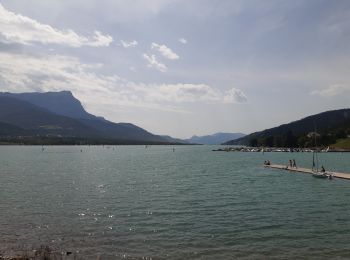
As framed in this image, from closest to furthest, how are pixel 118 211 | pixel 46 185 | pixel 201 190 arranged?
1. pixel 118 211
2. pixel 201 190
3. pixel 46 185

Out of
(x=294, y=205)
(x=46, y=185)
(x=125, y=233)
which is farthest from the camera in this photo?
(x=46, y=185)

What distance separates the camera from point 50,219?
131ft

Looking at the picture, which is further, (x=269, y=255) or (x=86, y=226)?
(x=86, y=226)

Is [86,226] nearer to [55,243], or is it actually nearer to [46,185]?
[55,243]

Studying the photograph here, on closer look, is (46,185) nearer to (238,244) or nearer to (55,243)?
Answer: (55,243)

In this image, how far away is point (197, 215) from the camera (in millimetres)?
41156

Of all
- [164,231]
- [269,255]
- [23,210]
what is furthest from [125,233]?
[23,210]

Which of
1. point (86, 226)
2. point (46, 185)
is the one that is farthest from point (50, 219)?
point (46, 185)

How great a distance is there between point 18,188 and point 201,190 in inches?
1070

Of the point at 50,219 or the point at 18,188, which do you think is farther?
the point at 18,188

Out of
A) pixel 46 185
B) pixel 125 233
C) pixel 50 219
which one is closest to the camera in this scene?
pixel 125 233

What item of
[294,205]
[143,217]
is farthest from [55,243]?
[294,205]

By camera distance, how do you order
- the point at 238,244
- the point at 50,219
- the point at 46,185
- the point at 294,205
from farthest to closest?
the point at 46,185
the point at 294,205
the point at 50,219
the point at 238,244

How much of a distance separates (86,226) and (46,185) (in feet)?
118
